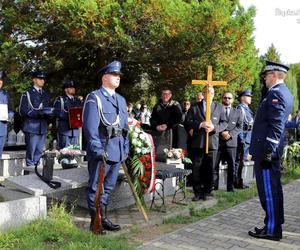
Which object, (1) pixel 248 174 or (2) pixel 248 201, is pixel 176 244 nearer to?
(2) pixel 248 201

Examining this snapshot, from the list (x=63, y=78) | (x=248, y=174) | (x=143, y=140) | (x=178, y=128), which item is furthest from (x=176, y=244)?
(x=63, y=78)

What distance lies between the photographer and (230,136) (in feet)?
24.6

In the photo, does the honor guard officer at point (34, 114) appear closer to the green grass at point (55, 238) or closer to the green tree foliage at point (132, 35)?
the green tree foliage at point (132, 35)

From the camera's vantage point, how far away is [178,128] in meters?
8.04

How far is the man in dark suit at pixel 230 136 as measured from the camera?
7.47 m

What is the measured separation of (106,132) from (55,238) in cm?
128

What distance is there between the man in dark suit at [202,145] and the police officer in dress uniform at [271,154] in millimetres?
1791

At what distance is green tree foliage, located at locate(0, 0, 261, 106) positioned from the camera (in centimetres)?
698

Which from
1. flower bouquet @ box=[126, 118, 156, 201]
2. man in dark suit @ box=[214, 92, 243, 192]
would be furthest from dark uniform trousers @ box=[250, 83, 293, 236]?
man in dark suit @ box=[214, 92, 243, 192]

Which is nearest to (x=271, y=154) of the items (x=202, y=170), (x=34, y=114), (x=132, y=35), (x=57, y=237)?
(x=202, y=170)

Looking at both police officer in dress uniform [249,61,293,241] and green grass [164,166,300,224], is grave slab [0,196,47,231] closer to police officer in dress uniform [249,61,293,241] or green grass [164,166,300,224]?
green grass [164,166,300,224]

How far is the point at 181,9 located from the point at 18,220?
14.7ft

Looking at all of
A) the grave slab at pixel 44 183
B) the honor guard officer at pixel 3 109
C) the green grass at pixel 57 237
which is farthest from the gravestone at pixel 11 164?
the green grass at pixel 57 237

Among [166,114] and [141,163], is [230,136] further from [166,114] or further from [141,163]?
[141,163]
